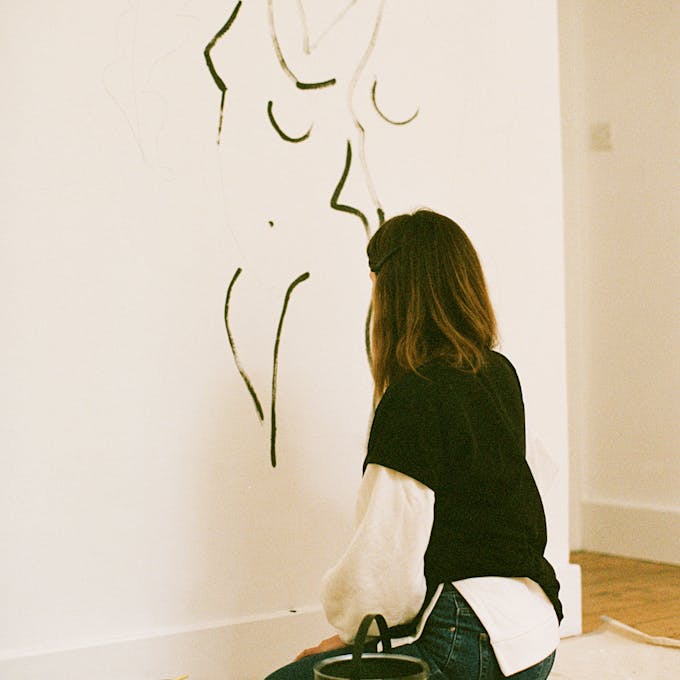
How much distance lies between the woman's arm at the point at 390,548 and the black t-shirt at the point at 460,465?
24 millimetres

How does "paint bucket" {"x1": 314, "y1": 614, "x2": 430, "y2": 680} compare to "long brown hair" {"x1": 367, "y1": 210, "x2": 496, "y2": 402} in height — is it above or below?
below

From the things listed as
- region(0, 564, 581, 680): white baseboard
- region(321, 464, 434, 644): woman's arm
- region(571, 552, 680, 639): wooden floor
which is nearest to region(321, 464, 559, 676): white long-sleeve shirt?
region(321, 464, 434, 644): woman's arm

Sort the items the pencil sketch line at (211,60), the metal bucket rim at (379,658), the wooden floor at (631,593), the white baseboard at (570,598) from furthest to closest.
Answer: the wooden floor at (631,593) → the white baseboard at (570,598) → the pencil sketch line at (211,60) → the metal bucket rim at (379,658)

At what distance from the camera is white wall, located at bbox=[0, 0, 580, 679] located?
213 centimetres

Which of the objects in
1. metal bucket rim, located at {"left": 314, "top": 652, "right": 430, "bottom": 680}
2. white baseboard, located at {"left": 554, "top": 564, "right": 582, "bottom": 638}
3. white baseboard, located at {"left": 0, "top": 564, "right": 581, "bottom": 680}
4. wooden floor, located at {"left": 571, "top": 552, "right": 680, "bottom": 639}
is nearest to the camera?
metal bucket rim, located at {"left": 314, "top": 652, "right": 430, "bottom": 680}

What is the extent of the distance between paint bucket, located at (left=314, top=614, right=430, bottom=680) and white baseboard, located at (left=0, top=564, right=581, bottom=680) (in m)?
0.90

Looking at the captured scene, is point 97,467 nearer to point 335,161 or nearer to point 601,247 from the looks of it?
point 335,161

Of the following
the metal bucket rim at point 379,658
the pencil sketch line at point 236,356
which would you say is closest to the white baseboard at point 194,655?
the pencil sketch line at point 236,356

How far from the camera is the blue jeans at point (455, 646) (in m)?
1.41

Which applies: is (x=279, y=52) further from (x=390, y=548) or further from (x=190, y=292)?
(x=390, y=548)

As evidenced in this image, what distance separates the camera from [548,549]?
9.01 ft

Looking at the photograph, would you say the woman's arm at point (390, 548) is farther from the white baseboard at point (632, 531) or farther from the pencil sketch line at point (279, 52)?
the white baseboard at point (632, 531)

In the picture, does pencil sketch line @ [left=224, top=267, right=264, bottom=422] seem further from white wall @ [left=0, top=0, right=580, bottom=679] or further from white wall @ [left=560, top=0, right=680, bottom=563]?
white wall @ [left=560, top=0, right=680, bottom=563]

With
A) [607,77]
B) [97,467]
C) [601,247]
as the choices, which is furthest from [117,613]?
[607,77]
